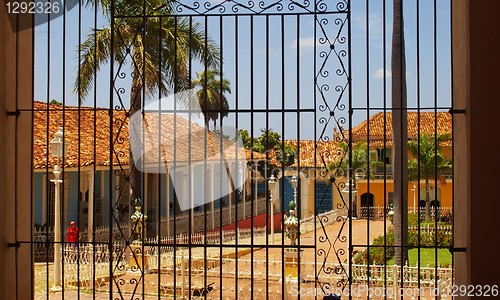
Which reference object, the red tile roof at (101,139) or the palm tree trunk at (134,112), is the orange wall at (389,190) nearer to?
the red tile roof at (101,139)

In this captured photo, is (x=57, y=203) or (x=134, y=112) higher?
(x=134, y=112)

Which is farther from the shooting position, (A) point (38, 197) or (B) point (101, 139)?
(B) point (101, 139)

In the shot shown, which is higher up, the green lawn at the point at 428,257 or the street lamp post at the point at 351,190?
the street lamp post at the point at 351,190

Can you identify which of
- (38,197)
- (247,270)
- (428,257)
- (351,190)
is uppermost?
(351,190)

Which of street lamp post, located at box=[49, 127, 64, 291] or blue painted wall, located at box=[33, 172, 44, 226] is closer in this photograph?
street lamp post, located at box=[49, 127, 64, 291]

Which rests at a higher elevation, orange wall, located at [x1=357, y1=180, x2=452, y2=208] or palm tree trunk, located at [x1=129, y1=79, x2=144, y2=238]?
palm tree trunk, located at [x1=129, y1=79, x2=144, y2=238]

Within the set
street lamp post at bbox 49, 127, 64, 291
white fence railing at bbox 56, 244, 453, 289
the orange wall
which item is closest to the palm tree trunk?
street lamp post at bbox 49, 127, 64, 291

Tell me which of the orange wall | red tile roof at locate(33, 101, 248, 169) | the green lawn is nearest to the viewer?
red tile roof at locate(33, 101, 248, 169)

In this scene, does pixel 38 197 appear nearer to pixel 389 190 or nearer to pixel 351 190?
pixel 351 190

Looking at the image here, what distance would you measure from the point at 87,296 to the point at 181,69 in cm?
670

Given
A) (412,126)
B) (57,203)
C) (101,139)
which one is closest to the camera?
(57,203)
